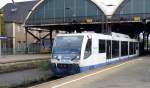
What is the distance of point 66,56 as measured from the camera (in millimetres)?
25578

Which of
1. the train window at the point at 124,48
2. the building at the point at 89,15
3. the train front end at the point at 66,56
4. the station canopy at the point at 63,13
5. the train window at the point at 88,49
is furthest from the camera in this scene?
the station canopy at the point at 63,13

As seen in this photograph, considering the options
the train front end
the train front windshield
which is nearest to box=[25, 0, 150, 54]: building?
the train front windshield

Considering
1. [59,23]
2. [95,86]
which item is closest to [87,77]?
[95,86]

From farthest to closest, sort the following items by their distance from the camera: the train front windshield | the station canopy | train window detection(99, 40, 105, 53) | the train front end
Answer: the station canopy
train window detection(99, 40, 105, 53)
the train front windshield
the train front end

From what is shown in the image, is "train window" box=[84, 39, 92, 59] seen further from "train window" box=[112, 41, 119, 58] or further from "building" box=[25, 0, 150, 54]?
"building" box=[25, 0, 150, 54]

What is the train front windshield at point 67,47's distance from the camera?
1008 inches

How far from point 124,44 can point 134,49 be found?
342 inches

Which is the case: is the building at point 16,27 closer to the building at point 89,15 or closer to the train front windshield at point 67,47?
the building at point 89,15

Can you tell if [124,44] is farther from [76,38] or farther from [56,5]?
[56,5]

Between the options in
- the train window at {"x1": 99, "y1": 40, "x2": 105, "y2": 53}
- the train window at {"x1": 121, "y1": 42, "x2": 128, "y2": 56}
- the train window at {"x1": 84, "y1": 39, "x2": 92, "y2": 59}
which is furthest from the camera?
the train window at {"x1": 121, "y1": 42, "x2": 128, "y2": 56}

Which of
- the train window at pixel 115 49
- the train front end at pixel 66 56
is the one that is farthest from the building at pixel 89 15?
the train front end at pixel 66 56

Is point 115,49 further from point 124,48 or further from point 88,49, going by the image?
point 88,49

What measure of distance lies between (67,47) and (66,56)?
0.78 metres

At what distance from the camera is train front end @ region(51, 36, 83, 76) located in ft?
82.7
